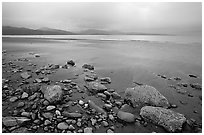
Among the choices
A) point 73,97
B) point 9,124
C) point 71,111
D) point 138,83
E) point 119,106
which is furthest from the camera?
point 138,83

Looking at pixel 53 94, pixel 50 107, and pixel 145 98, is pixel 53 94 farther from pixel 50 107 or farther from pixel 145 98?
pixel 145 98

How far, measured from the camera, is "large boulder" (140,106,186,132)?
2832 millimetres

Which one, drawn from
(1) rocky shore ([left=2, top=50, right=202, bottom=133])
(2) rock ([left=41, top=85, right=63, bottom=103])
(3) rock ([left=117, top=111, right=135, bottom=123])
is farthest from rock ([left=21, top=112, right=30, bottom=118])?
(3) rock ([left=117, top=111, right=135, bottom=123])

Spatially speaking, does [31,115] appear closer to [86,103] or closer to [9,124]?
[9,124]

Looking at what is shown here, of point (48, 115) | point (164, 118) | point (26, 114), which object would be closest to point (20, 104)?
point (26, 114)

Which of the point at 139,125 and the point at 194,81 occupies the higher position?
the point at 194,81

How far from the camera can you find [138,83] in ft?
17.5

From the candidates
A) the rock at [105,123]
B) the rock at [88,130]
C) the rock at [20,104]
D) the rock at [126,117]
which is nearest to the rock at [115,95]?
the rock at [126,117]

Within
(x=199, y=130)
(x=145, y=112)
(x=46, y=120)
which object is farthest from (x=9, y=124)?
(x=199, y=130)

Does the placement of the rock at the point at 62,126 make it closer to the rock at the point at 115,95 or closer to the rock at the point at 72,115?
the rock at the point at 72,115

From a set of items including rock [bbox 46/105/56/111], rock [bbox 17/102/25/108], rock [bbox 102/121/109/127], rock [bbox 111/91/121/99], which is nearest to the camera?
rock [bbox 102/121/109/127]

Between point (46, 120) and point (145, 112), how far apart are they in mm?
2218

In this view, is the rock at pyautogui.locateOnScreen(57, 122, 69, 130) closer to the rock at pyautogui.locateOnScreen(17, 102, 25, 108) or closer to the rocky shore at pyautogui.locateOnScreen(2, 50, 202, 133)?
the rocky shore at pyautogui.locateOnScreen(2, 50, 202, 133)

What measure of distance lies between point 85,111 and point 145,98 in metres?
1.61
